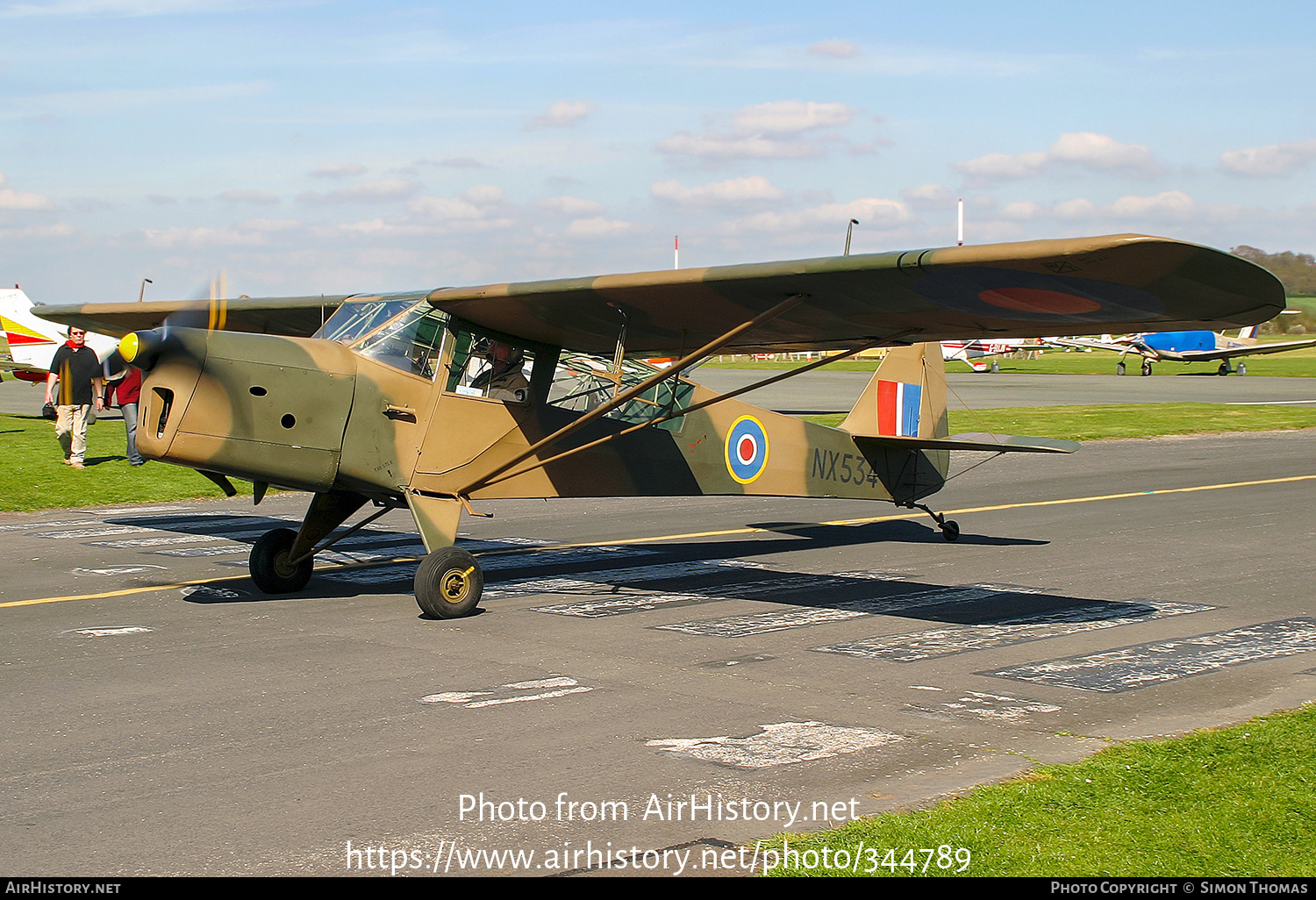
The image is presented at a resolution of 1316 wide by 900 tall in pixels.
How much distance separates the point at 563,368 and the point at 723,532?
4308 millimetres

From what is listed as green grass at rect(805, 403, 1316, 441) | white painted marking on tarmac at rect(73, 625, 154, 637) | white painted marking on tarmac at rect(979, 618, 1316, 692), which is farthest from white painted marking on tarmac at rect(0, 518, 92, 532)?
green grass at rect(805, 403, 1316, 441)

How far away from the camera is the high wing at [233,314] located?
12312 millimetres

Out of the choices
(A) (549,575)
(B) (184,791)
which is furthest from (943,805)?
(A) (549,575)

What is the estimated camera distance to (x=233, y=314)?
1291cm

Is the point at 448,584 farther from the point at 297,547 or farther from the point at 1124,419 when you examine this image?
the point at 1124,419

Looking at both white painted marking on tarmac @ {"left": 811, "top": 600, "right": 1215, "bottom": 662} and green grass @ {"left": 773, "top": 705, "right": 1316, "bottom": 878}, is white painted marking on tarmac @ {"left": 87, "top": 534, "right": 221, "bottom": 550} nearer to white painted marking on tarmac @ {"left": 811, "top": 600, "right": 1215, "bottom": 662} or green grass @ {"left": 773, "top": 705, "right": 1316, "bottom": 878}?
white painted marking on tarmac @ {"left": 811, "top": 600, "right": 1215, "bottom": 662}

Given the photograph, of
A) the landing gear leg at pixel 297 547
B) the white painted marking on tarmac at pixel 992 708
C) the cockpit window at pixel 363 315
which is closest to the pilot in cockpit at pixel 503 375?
the cockpit window at pixel 363 315

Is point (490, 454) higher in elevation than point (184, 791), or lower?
higher

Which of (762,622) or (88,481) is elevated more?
(88,481)

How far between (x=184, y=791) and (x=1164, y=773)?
4342mm

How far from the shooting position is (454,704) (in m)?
6.82

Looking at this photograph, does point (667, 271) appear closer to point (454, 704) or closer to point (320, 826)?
point (454, 704)

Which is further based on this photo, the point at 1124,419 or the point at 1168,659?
the point at 1124,419

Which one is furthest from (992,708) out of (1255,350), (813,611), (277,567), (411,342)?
(277,567)
